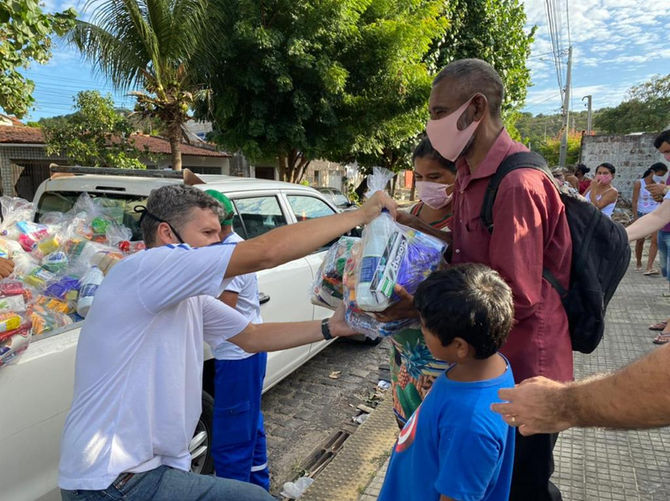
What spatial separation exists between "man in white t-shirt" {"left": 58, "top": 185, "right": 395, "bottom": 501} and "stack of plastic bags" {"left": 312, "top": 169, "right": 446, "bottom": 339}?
0.35 ft

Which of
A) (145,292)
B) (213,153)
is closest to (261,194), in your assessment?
(145,292)

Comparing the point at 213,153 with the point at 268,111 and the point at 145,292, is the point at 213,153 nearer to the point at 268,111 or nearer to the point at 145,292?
the point at 268,111

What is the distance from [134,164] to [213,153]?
11586 millimetres

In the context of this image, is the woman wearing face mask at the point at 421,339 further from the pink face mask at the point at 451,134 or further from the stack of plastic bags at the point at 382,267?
the pink face mask at the point at 451,134

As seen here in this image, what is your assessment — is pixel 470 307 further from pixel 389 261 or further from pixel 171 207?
pixel 171 207

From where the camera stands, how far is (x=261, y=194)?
11.7 ft

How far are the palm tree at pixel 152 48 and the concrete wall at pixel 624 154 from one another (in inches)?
540

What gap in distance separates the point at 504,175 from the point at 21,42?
4.63m

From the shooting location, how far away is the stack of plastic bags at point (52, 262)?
6.29 ft

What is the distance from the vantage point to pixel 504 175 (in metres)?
1.46

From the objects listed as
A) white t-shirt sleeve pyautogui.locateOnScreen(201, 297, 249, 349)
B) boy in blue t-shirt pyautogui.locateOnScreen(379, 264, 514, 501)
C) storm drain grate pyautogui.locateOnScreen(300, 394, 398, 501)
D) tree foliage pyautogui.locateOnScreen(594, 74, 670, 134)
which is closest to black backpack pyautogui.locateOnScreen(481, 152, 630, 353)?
boy in blue t-shirt pyautogui.locateOnScreen(379, 264, 514, 501)

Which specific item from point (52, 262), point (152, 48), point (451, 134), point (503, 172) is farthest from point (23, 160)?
point (503, 172)

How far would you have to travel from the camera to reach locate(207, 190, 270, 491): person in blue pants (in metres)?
2.43

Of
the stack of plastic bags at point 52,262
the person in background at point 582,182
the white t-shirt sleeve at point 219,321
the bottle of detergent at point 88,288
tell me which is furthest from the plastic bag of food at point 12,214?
the person in background at point 582,182
